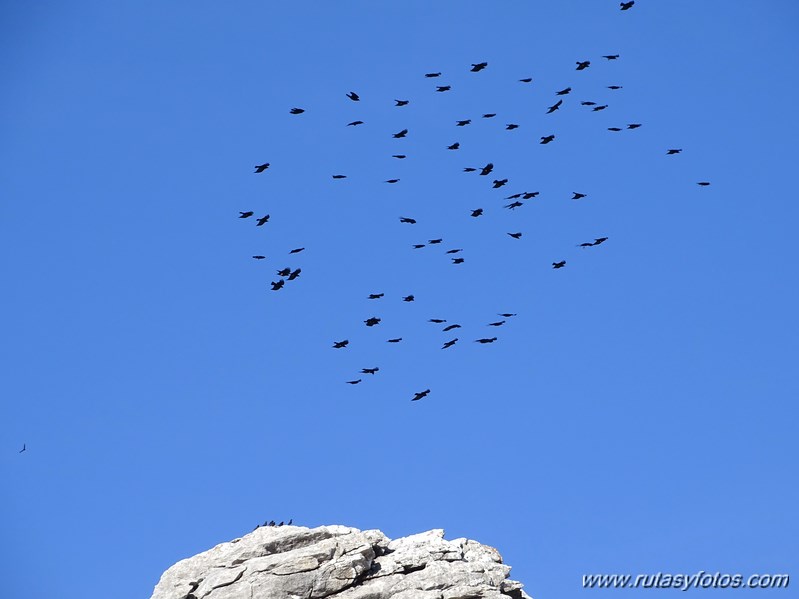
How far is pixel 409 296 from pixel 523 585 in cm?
2162

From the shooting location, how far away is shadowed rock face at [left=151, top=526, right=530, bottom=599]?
8138 centimetres

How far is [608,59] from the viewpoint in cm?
8488

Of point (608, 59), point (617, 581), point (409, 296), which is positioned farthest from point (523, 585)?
point (608, 59)

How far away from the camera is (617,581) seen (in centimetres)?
8469

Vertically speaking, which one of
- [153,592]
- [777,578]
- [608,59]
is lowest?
[777,578]

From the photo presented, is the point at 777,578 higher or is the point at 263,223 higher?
the point at 263,223

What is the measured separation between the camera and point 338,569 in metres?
82.8

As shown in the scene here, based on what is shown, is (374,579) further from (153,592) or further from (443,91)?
(443,91)

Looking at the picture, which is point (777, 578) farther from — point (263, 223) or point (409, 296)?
point (263, 223)

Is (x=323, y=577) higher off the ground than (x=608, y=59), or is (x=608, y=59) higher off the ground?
(x=608, y=59)

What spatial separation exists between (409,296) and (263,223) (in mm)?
11665

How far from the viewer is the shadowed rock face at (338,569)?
8138 centimetres

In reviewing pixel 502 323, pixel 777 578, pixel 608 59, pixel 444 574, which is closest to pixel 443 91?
pixel 608 59

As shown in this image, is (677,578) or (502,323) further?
(502,323)
